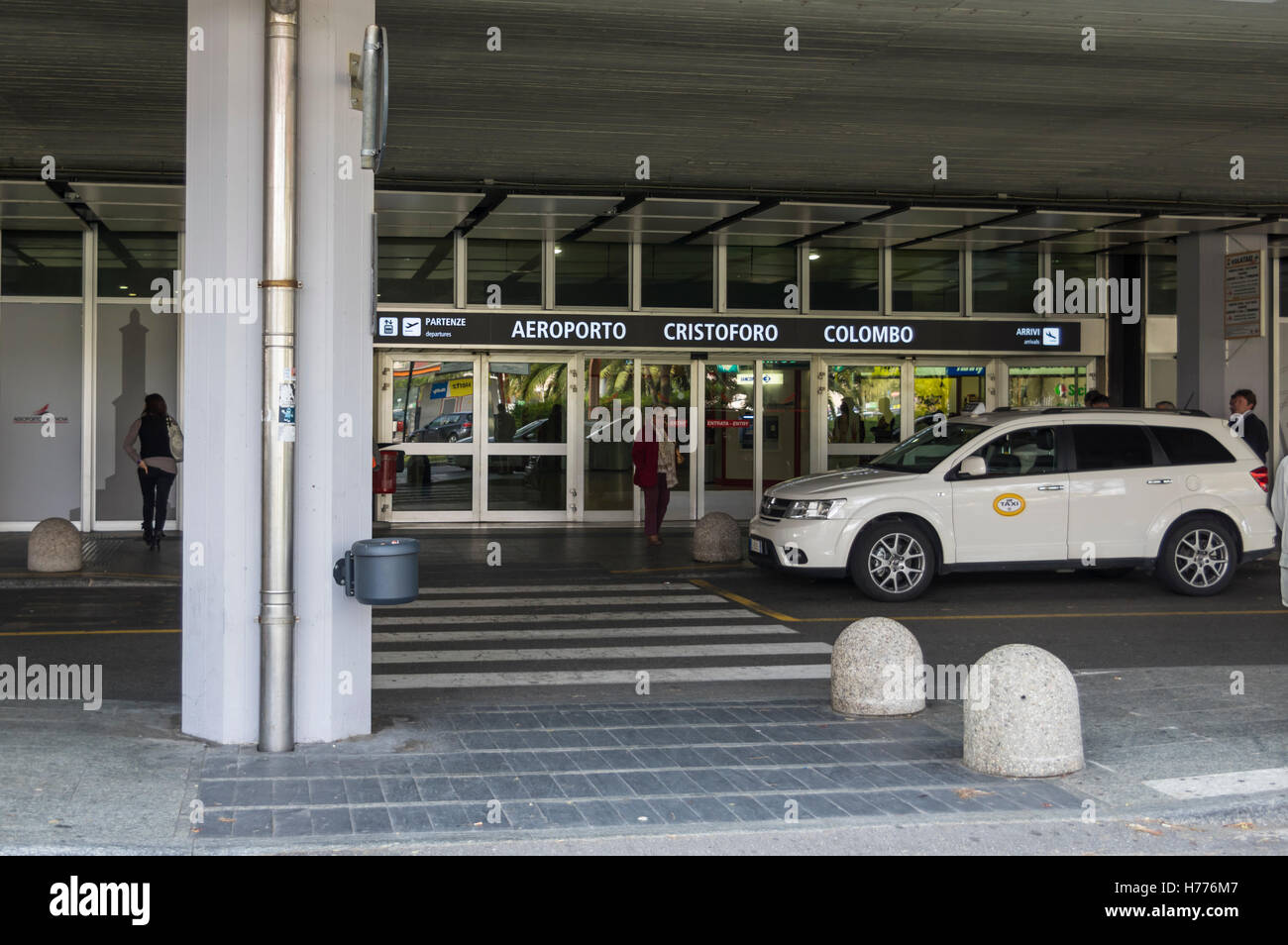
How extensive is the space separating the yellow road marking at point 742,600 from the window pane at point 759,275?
7.87 meters

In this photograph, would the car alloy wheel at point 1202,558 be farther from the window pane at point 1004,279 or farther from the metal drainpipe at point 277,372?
the metal drainpipe at point 277,372

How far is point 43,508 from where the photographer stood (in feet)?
62.2

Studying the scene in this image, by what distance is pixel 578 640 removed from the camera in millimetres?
10883

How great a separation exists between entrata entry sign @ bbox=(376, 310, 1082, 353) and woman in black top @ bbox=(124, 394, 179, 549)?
4172 millimetres

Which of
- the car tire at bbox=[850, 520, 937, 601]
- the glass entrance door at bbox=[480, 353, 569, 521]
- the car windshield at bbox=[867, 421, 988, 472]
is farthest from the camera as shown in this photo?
the glass entrance door at bbox=[480, 353, 569, 521]

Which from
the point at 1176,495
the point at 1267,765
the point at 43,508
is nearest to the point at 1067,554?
the point at 1176,495

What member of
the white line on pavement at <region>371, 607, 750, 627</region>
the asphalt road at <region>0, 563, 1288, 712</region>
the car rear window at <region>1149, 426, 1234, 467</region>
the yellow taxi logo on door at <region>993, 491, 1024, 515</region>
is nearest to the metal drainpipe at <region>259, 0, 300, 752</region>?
the asphalt road at <region>0, 563, 1288, 712</region>

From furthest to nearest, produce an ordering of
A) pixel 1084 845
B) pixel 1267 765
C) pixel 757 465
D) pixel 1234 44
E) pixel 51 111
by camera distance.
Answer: pixel 757 465, pixel 51 111, pixel 1234 44, pixel 1267 765, pixel 1084 845

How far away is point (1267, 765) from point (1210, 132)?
28.9ft

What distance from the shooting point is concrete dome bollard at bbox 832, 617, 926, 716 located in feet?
25.7

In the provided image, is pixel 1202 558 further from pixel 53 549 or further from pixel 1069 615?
pixel 53 549

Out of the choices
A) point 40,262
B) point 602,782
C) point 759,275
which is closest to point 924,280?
point 759,275

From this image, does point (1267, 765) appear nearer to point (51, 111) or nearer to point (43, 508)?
point (51, 111)

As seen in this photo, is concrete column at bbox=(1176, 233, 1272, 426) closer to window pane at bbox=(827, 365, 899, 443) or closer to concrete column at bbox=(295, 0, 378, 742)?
window pane at bbox=(827, 365, 899, 443)
